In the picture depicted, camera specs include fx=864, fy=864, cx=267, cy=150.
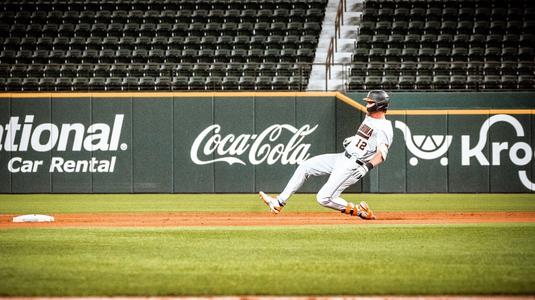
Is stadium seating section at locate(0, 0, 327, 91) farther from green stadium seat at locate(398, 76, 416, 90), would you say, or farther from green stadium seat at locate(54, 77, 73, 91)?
green stadium seat at locate(398, 76, 416, 90)

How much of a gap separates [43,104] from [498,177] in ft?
33.5

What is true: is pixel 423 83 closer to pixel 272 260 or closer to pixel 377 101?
pixel 377 101

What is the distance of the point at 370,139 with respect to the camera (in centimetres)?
1057

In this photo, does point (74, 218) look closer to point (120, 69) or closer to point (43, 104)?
point (43, 104)

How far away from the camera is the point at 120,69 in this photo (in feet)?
69.8

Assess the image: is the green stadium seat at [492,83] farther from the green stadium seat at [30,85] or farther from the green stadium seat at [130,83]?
the green stadium seat at [30,85]

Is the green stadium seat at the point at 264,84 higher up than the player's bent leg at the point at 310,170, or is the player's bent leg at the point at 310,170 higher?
the green stadium seat at the point at 264,84

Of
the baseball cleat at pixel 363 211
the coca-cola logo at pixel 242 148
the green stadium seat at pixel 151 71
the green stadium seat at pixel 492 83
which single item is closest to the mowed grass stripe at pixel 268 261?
the baseball cleat at pixel 363 211

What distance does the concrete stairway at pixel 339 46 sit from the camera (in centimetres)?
2180

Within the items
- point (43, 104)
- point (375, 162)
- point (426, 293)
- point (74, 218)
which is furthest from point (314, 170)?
point (43, 104)

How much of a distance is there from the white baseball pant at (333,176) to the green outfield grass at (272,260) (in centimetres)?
53

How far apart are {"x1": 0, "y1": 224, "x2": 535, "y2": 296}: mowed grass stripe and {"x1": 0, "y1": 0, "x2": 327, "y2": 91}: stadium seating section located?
37.0 ft

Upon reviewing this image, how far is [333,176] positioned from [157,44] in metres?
13.2

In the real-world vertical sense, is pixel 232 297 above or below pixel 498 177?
below
